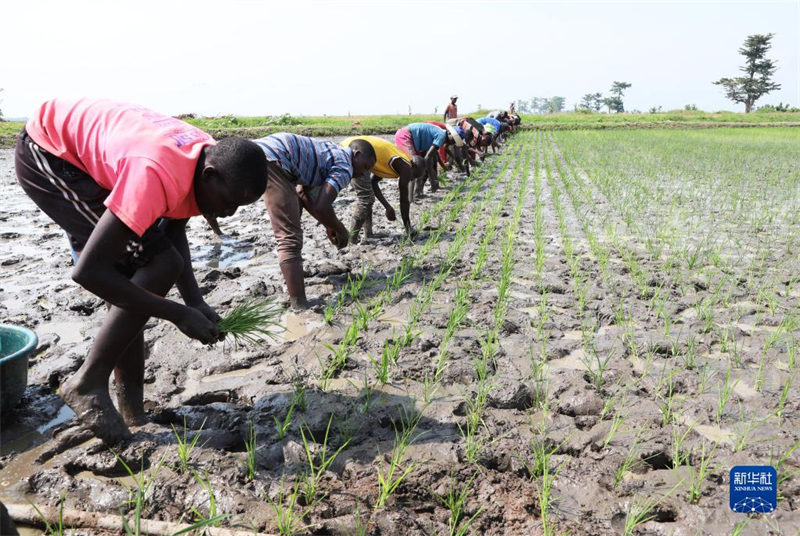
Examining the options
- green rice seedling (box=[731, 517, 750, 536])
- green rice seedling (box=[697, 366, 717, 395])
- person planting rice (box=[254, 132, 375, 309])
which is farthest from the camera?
person planting rice (box=[254, 132, 375, 309])

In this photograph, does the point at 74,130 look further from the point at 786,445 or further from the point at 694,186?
the point at 694,186

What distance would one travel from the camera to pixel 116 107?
180cm

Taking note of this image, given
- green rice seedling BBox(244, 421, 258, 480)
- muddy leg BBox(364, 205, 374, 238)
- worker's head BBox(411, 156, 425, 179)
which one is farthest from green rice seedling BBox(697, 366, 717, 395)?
worker's head BBox(411, 156, 425, 179)

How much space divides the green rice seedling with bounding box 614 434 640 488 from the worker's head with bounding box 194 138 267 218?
4.89 ft

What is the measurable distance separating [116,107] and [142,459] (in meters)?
1.14

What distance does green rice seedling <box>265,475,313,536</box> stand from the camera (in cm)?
148

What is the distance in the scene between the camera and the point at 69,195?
72.0 inches

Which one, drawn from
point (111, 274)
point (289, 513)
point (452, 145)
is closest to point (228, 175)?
point (111, 274)

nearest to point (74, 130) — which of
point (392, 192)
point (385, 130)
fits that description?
point (392, 192)

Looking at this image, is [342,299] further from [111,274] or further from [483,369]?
[111,274]

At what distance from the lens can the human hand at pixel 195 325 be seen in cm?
175

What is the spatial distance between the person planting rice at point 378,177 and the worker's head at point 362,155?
4.1 inches

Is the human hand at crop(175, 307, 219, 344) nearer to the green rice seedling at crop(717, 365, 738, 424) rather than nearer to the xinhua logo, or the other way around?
the xinhua logo

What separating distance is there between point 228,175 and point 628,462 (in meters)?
1.58
